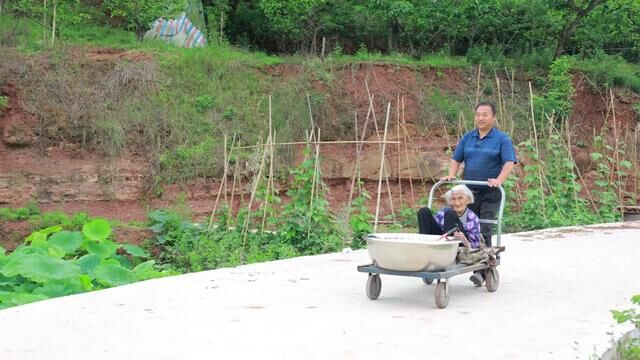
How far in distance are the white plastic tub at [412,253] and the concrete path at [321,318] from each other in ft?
1.11

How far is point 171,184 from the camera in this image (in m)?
17.9

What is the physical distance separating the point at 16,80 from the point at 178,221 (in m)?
7.53

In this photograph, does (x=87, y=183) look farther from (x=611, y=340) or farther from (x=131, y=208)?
(x=611, y=340)

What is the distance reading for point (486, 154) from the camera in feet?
23.0

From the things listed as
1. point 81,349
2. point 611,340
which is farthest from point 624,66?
point 81,349

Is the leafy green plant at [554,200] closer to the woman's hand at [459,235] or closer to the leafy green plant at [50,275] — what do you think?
the woman's hand at [459,235]

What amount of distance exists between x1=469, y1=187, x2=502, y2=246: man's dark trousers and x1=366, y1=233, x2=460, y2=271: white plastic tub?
1.01m

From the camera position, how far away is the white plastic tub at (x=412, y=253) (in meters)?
5.71

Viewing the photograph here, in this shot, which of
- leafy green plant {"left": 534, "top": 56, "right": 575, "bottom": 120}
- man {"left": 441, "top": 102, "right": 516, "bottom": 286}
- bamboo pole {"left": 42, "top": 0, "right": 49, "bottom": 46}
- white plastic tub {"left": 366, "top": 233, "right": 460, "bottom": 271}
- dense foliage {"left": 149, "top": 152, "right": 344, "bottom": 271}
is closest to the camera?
white plastic tub {"left": 366, "top": 233, "right": 460, "bottom": 271}

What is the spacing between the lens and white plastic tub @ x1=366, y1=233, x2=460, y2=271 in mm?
5711

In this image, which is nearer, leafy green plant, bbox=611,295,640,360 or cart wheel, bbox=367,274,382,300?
leafy green plant, bbox=611,295,640,360

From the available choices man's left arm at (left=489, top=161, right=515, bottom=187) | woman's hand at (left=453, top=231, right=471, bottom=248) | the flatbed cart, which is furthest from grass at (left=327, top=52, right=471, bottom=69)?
woman's hand at (left=453, top=231, right=471, bottom=248)

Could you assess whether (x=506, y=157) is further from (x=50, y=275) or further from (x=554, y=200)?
(x=554, y=200)

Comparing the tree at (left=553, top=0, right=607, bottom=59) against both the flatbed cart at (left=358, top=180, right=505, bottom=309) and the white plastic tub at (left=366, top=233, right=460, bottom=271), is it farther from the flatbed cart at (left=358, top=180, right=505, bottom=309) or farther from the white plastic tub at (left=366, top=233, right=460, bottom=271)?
the white plastic tub at (left=366, top=233, right=460, bottom=271)
